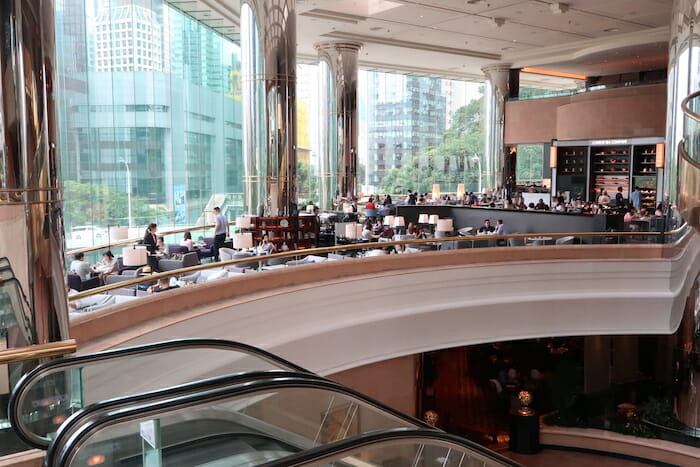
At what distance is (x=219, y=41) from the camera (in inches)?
637

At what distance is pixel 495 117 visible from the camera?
77.8 ft

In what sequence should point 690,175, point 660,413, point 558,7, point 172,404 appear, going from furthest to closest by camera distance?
point 558,7 → point 660,413 → point 690,175 → point 172,404

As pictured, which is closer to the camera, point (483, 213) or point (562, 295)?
point (562, 295)

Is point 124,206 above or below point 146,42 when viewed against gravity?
below

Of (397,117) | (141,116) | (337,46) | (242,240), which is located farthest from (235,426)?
(397,117)

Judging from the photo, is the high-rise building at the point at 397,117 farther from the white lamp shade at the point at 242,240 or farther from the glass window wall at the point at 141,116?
the white lamp shade at the point at 242,240

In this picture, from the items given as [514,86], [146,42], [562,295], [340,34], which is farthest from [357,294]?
[514,86]

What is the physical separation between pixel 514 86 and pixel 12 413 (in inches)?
912

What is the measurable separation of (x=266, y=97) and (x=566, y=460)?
7984mm

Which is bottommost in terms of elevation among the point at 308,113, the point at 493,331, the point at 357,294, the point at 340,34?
the point at 493,331

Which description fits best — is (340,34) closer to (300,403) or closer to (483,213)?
(483,213)

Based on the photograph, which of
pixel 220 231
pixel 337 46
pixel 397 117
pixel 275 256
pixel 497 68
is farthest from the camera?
pixel 397 117

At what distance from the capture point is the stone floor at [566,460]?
36.4ft

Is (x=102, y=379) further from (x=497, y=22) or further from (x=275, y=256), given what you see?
(x=497, y=22)
